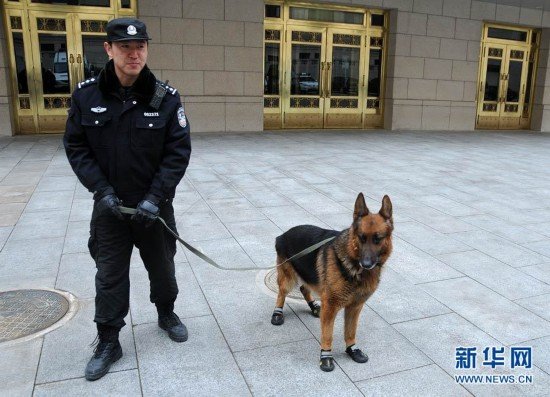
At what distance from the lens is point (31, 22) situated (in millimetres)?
12867

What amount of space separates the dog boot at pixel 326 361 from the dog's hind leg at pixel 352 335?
17cm

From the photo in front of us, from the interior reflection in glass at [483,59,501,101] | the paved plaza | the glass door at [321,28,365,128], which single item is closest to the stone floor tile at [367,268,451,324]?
the paved plaza

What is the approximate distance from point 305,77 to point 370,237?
537 inches

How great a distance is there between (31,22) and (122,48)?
1182cm

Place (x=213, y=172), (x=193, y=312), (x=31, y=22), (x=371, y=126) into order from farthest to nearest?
(x=371, y=126)
(x=31, y=22)
(x=213, y=172)
(x=193, y=312)

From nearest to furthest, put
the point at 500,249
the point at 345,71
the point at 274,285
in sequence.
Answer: the point at 274,285 → the point at 500,249 → the point at 345,71

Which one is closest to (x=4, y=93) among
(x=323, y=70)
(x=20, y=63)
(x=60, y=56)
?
(x=20, y=63)

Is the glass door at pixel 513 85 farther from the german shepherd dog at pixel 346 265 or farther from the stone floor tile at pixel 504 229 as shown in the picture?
the german shepherd dog at pixel 346 265

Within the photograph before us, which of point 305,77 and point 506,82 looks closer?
point 305,77

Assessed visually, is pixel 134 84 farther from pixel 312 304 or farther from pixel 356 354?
pixel 356 354

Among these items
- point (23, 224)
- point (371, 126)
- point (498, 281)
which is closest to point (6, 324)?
point (23, 224)

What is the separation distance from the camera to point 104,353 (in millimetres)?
3213

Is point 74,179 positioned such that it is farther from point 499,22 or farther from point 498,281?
point 499,22

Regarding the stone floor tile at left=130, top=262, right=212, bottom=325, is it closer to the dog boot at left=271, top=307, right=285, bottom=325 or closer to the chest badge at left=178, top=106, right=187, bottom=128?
the dog boot at left=271, top=307, right=285, bottom=325
